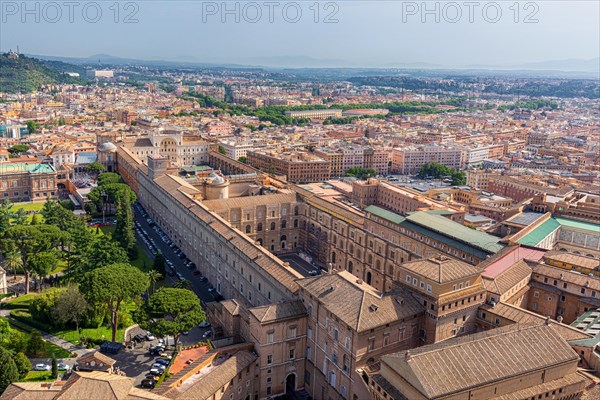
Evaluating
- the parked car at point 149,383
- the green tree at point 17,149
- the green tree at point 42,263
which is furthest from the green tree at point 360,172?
the parked car at point 149,383

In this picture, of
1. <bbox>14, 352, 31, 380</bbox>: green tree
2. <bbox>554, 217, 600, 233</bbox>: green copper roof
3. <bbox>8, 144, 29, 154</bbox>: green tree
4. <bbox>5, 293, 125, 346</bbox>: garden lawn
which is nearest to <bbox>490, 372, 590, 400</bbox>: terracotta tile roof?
<bbox>14, 352, 31, 380</bbox>: green tree

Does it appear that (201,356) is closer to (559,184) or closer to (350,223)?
(350,223)

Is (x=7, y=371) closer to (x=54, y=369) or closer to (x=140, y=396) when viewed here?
(x=54, y=369)

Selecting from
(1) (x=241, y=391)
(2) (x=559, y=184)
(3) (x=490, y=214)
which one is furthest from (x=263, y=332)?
(2) (x=559, y=184)

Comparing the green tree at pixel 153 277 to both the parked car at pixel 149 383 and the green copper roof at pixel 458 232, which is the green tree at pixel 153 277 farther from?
the green copper roof at pixel 458 232

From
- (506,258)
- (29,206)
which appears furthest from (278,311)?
(29,206)

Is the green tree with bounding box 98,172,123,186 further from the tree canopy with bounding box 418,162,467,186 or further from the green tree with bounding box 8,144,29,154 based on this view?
the tree canopy with bounding box 418,162,467,186

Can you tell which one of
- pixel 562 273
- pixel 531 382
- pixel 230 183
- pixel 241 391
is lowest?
pixel 241 391
